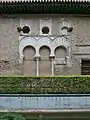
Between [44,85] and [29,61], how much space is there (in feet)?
10.5

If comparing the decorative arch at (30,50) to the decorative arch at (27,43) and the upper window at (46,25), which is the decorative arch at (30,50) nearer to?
the decorative arch at (27,43)

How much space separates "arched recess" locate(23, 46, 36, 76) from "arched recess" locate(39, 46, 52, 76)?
30 cm

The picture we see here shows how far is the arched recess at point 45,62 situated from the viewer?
17.2 meters

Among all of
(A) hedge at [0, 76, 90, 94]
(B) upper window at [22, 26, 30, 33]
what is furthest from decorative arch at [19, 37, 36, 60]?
(A) hedge at [0, 76, 90, 94]

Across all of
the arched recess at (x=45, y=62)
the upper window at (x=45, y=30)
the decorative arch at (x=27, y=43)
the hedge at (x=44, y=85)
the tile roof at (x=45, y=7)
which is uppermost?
the tile roof at (x=45, y=7)

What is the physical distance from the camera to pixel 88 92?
1423 cm

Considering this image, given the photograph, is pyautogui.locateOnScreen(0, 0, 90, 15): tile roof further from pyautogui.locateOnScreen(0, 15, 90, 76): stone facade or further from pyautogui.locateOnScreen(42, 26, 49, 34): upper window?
pyautogui.locateOnScreen(42, 26, 49, 34): upper window

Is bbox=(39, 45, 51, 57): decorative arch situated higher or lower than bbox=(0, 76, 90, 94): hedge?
higher

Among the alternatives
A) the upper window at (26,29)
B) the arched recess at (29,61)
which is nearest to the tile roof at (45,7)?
the upper window at (26,29)

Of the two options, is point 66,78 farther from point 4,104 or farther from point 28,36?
point 28,36

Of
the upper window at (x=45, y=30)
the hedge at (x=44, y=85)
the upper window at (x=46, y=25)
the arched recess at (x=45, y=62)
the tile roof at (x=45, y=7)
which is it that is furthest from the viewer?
the upper window at (x=45, y=30)

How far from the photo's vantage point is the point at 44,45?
1736 cm

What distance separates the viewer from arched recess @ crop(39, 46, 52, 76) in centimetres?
1725

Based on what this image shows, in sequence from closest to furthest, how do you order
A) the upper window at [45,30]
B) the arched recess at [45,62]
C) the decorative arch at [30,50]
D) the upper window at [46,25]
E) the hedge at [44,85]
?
the hedge at [44,85]
the arched recess at [45,62]
the decorative arch at [30,50]
the upper window at [46,25]
the upper window at [45,30]
